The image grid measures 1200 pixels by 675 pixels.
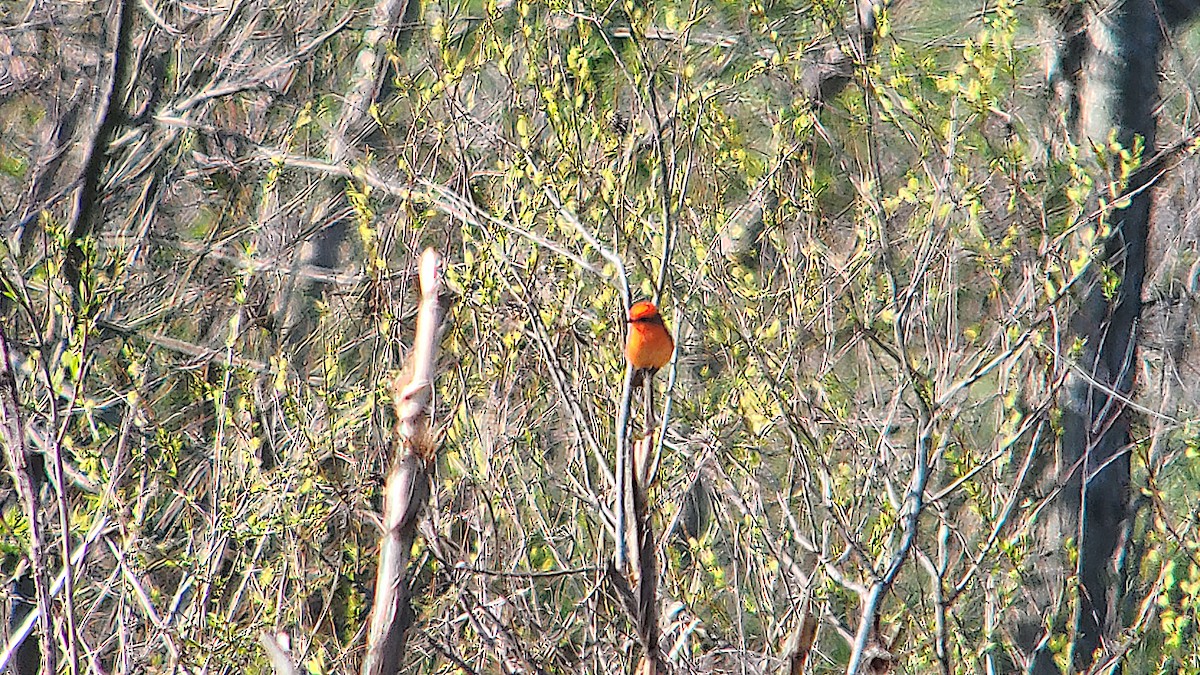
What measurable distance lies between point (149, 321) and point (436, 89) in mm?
3662

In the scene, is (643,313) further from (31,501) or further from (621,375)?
(31,501)

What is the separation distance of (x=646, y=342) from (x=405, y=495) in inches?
40.4

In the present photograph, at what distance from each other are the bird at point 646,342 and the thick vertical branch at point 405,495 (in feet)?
2.66

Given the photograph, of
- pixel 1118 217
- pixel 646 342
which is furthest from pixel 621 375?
pixel 1118 217

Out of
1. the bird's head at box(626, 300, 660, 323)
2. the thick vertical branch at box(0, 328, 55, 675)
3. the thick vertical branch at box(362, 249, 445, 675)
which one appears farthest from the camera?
the bird's head at box(626, 300, 660, 323)

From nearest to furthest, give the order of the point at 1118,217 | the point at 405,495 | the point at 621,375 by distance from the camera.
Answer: the point at 405,495, the point at 621,375, the point at 1118,217

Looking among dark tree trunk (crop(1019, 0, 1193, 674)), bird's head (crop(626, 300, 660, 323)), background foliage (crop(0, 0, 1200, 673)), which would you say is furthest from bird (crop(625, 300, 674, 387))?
dark tree trunk (crop(1019, 0, 1193, 674))

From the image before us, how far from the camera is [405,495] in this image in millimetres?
1949

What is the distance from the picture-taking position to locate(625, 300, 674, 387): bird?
2.82 metres

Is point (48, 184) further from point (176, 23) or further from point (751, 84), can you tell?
point (751, 84)

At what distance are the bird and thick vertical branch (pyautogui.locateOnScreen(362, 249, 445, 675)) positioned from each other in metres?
0.81

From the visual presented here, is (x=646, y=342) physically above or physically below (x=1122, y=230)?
below

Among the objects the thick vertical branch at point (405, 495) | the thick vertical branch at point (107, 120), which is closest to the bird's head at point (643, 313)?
the thick vertical branch at point (405, 495)

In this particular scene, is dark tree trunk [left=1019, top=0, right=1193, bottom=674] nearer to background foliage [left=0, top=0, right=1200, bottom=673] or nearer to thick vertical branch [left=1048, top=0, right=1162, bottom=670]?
thick vertical branch [left=1048, top=0, right=1162, bottom=670]
